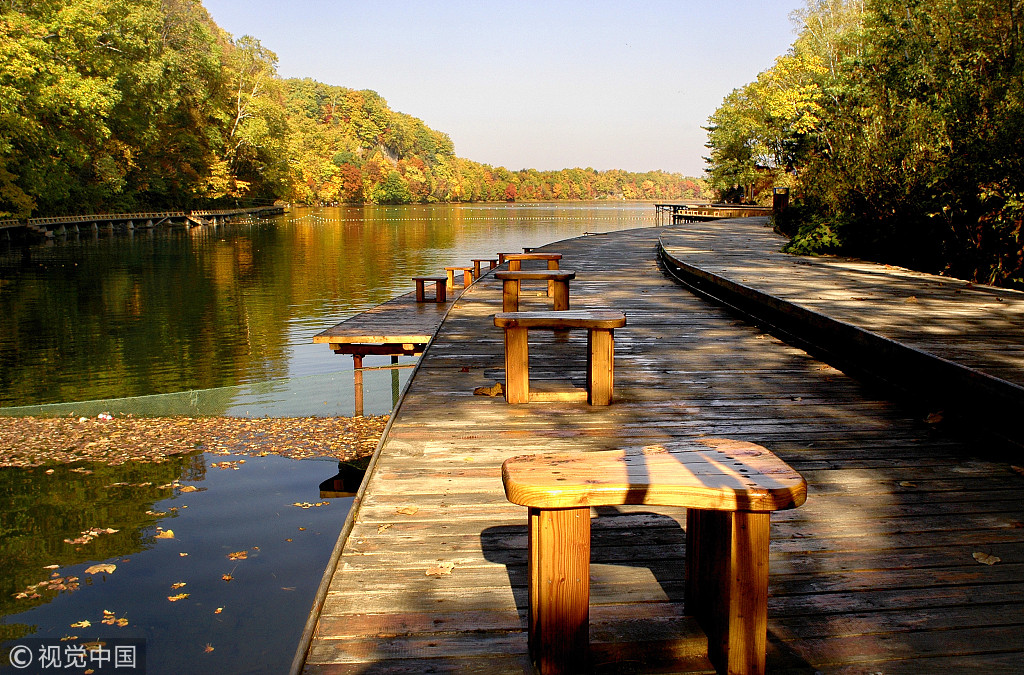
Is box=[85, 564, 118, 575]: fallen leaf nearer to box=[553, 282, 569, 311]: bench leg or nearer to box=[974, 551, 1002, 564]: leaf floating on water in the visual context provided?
box=[553, 282, 569, 311]: bench leg

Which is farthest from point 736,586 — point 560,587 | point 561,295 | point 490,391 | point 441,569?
point 561,295

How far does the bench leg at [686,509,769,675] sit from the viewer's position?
2.06 meters

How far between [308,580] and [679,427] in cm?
379

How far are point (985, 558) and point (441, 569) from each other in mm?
2040

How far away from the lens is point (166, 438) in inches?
403

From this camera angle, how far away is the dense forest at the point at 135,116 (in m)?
33.8

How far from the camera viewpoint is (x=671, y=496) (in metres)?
2.01

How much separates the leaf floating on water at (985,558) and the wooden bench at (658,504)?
1.27m

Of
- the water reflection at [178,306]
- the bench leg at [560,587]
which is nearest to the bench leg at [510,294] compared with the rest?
the water reflection at [178,306]

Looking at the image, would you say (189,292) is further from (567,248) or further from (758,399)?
(758,399)

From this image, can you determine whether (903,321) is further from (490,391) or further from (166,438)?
(166,438)

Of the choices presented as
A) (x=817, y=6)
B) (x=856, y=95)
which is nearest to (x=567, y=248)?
(x=856, y=95)

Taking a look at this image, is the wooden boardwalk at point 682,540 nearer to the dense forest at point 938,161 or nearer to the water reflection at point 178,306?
the dense forest at point 938,161

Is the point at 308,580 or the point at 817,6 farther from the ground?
the point at 817,6
